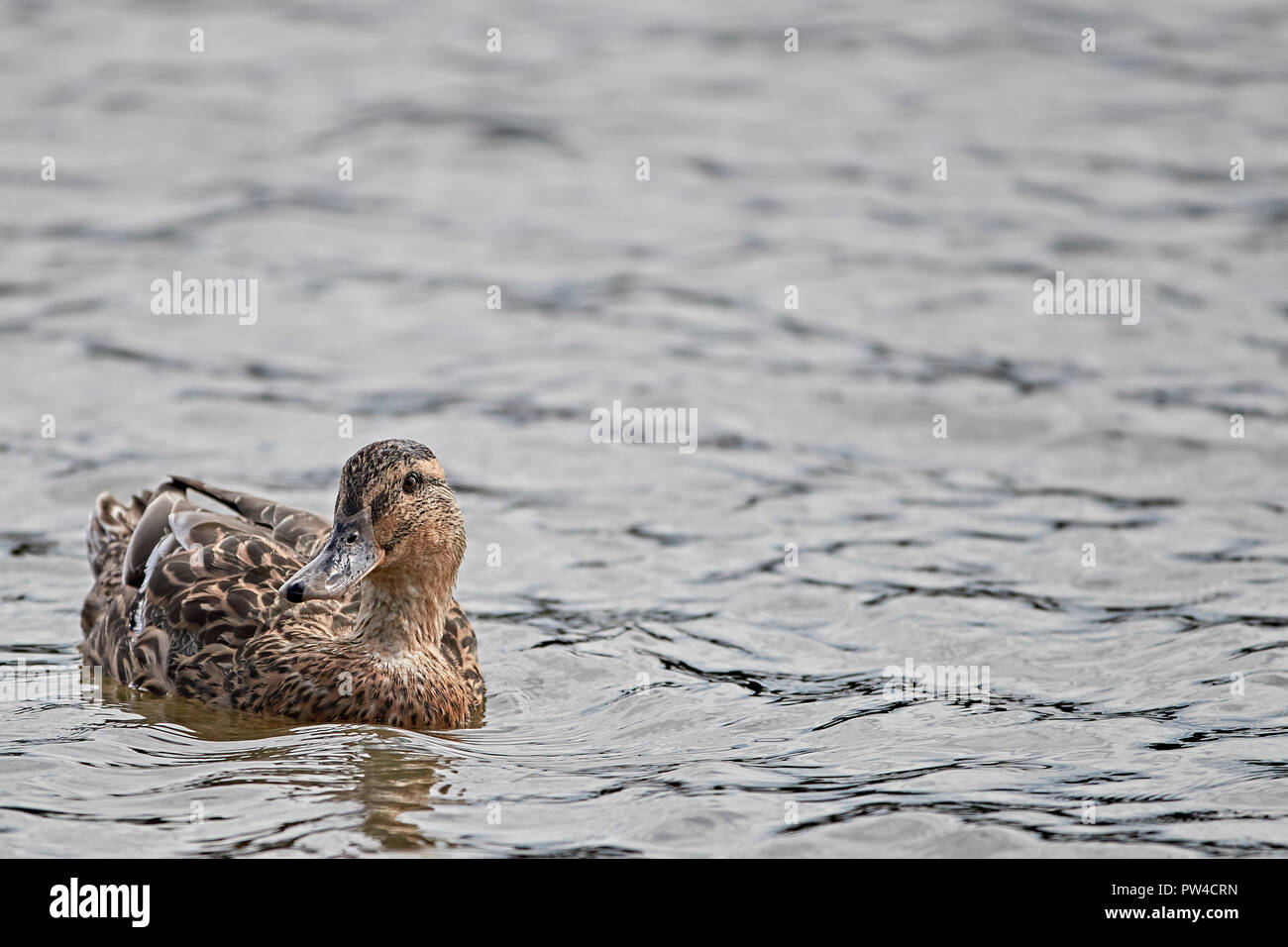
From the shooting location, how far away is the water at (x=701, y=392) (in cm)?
802

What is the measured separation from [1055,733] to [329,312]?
873cm

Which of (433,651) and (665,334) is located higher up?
(665,334)

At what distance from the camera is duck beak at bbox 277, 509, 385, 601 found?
8.20 m

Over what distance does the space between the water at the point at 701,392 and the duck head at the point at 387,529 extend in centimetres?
78

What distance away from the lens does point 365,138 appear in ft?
62.9

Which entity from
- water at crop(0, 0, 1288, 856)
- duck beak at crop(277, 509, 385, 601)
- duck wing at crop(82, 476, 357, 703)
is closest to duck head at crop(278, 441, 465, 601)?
duck beak at crop(277, 509, 385, 601)

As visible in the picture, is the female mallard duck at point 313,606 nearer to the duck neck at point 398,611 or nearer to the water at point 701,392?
the duck neck at point 398,611

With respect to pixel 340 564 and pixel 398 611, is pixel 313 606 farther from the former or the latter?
pixel 340 564

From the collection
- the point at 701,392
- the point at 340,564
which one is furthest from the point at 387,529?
the point at 701,392

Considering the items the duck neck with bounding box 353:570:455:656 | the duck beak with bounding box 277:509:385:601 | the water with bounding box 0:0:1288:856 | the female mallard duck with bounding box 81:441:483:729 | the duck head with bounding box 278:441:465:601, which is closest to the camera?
the water with bounding box 0:0:1288:856

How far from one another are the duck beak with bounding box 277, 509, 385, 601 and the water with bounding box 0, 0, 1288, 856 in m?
0.74

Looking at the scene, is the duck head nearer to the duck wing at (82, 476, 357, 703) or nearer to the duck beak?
the duck beak
